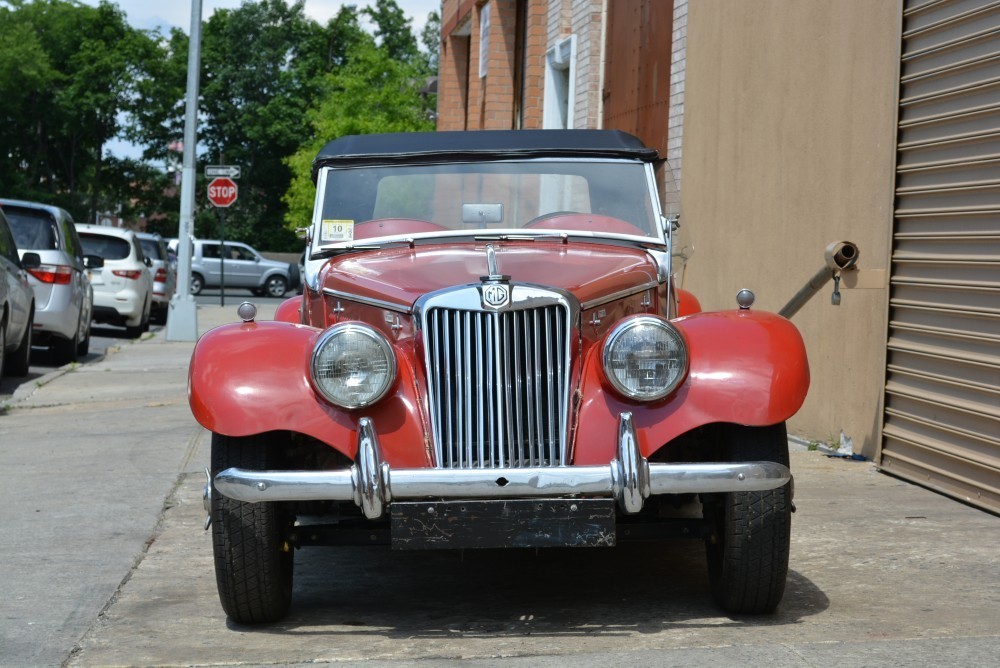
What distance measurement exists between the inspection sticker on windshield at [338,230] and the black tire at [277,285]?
35.7 metres

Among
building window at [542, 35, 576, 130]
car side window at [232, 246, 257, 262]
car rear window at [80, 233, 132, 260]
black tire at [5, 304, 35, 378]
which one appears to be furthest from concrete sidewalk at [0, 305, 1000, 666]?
car side window at [232, 246, 257, 262]

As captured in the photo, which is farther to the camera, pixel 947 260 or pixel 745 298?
pixel 947 260

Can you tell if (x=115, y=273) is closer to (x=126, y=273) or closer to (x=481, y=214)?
(x=126, y=273)

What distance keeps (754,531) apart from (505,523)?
0.87 m

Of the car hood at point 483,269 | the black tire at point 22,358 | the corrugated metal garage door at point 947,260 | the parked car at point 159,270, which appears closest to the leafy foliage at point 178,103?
the parked car at point 159,270

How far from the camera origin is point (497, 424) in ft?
15.0

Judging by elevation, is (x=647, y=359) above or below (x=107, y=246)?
below

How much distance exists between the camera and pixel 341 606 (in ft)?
16.9

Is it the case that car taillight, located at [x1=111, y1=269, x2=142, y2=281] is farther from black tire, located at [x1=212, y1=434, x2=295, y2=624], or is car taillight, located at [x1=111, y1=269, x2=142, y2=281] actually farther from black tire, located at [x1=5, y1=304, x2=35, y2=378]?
black tire, located at [x1=212, y1=434, x2=295, y2=624]

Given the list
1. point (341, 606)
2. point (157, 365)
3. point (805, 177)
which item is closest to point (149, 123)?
point (157, 365)

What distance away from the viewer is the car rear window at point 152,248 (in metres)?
24.9

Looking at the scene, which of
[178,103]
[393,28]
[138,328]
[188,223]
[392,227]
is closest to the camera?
[392,227]

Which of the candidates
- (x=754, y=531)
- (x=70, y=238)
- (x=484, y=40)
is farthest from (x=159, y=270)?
(x=754, y=531)

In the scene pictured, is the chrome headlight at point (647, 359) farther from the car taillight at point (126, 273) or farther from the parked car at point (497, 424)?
the car taillight at point (126, 273)
